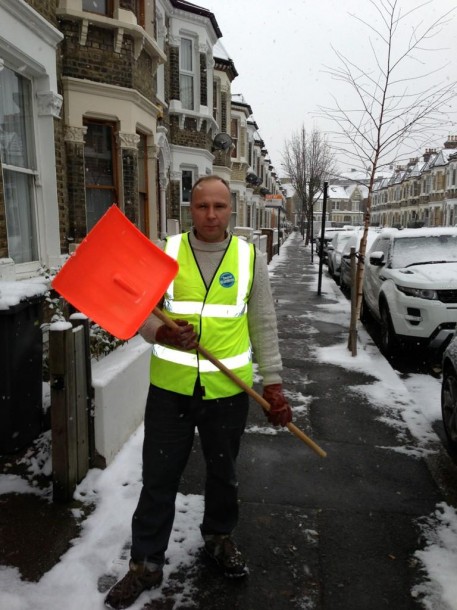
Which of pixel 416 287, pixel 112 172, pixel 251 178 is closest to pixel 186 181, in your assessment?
pixel 112 172

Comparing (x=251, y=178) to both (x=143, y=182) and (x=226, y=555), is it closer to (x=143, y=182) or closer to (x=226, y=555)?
(x=143, y=182)

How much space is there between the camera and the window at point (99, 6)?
7672 millimetres

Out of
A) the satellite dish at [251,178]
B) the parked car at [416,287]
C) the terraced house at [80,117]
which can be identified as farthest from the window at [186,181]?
the satellite dish at [251,178]

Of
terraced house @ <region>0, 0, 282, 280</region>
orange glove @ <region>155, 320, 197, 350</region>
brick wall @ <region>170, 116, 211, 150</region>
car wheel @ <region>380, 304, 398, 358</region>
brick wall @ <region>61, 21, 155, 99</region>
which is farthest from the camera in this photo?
brick wall @ <region>170, 116, 211, 150</region>

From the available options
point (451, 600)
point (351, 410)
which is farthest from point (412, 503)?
point (351, 410)

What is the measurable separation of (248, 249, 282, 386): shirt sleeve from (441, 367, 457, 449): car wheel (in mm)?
2212

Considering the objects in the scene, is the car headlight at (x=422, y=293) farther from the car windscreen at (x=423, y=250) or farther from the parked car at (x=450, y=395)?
the parked car at (x=450, y=395)

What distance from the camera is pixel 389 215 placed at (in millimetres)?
78125

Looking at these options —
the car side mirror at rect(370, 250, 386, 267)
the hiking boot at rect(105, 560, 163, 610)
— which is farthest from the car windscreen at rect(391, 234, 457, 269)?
the hiking boot at rect(105, 560, 163, 610)

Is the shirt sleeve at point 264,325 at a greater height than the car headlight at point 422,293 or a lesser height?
greater

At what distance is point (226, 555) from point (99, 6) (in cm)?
838

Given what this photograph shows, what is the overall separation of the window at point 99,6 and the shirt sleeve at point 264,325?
7313 mm

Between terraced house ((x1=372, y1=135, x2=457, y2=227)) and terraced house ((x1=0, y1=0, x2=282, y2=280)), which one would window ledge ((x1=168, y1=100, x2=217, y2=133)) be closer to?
terraced house ((x1=0, y1=0, x2=282, y2=280))

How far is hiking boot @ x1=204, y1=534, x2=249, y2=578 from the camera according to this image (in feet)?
7.95
